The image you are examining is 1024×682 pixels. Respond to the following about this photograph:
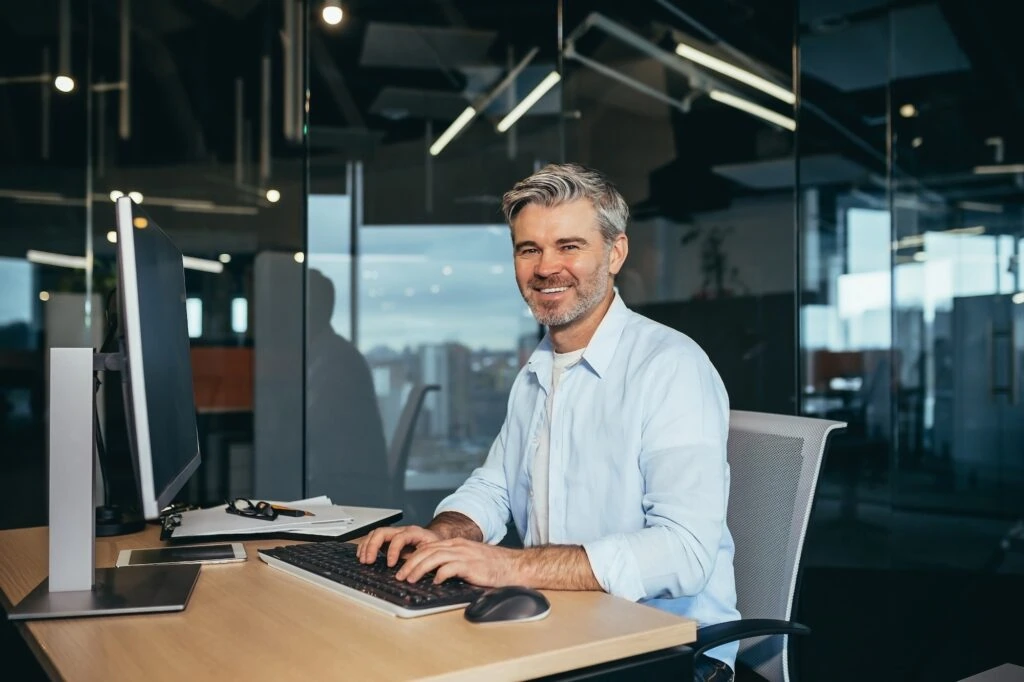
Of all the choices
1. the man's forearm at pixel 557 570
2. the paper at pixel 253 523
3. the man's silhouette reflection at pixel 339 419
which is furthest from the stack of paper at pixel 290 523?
the man's silhouette reflection at pixel 339 419

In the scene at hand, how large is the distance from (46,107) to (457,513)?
12.8 ft

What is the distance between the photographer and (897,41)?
4.73 metres

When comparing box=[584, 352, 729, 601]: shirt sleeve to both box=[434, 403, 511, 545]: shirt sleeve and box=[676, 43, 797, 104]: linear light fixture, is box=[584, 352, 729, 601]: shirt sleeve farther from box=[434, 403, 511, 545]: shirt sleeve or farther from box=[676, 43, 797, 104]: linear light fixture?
box=[676, 43, 797, 104]: linear light fixture

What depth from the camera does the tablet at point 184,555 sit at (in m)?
1.59

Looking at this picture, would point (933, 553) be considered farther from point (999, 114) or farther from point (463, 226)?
point (463, 226)

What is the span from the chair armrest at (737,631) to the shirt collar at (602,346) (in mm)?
574

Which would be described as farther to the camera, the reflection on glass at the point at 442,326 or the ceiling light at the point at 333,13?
the ceiling light at the point at 333,13

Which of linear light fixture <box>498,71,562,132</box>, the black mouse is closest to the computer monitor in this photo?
the black mouse

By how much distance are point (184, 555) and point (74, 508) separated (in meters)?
0.30

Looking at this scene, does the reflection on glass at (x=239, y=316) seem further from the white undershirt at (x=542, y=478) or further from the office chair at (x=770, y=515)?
the office chair at (x=770, y=515)

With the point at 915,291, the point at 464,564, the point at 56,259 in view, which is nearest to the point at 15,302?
the point at 56,259

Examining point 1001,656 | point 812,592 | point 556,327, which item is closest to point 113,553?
point 556,327

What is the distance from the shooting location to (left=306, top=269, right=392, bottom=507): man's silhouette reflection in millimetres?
4363

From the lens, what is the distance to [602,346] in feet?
6.14
